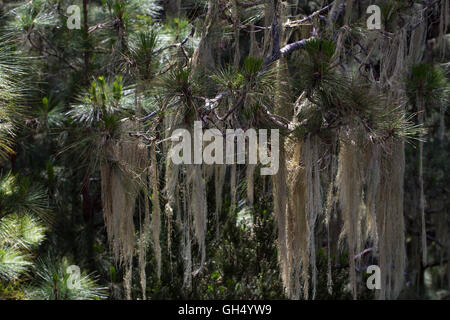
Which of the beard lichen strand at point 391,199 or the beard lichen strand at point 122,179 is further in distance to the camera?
the beard lichen strand at point 391,199

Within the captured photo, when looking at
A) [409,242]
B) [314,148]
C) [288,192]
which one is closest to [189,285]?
[288,192]

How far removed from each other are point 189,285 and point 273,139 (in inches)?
78.0

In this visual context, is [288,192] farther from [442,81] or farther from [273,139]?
[442,81]

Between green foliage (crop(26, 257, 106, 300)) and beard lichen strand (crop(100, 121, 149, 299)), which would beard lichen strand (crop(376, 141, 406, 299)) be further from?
green foliage (crop(26, 257, 106, 300))

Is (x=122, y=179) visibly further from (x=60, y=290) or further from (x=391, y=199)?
(x=391, y=199)

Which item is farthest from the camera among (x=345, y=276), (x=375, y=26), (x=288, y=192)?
(x=345, y=276)

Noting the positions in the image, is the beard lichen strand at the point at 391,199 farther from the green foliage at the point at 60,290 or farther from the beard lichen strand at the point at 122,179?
the green foliage at the point at 60,290

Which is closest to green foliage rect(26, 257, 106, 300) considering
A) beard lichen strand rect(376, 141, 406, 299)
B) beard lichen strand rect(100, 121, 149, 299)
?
beard lichen strand rect(100, 121, 149, 299)

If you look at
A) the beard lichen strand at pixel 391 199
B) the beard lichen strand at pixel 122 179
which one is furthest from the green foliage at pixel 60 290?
the beard lichen strand at pixel 391 199

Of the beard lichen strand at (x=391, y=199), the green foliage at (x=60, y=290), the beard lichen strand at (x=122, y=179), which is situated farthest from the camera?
the green foliage at (x=60, y=290)

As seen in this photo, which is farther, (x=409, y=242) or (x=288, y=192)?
(x=409, y=242)

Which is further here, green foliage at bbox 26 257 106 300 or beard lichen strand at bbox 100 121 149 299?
green foliage at bbox 26 257 106 300

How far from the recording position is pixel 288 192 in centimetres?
327

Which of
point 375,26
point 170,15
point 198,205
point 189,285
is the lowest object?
point 189,285
